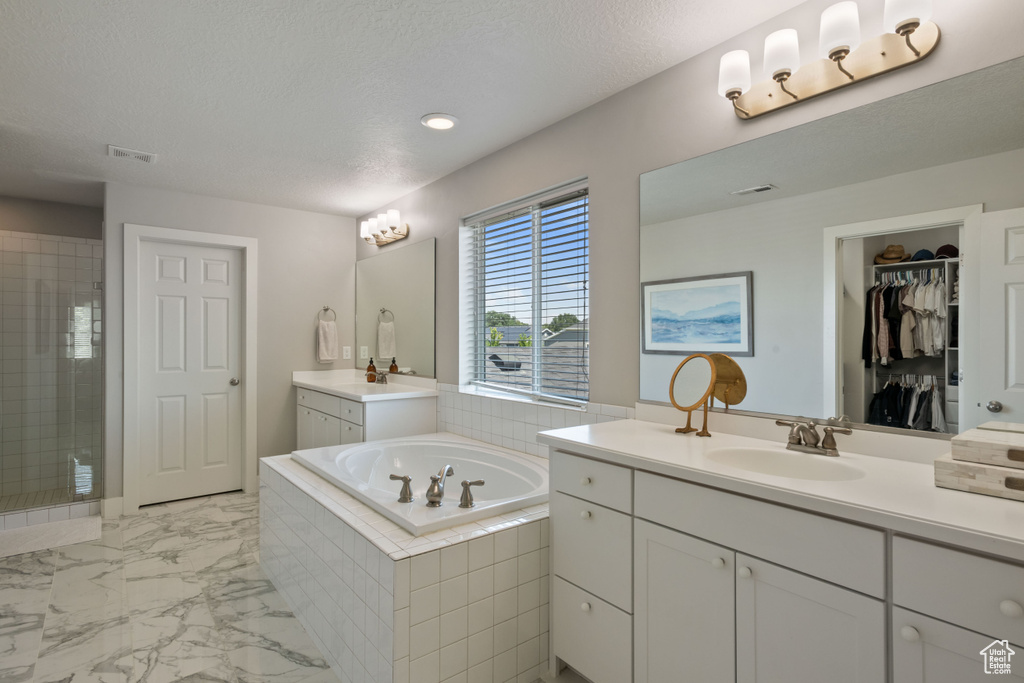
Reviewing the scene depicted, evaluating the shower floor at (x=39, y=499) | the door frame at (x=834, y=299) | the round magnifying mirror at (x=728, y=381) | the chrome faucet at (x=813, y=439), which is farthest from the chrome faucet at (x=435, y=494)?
the shower floor at (x=39, y=499)

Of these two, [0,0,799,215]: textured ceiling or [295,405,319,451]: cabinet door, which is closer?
[0,0,799,215]: textured ceiling

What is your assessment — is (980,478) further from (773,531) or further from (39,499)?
(39,499)

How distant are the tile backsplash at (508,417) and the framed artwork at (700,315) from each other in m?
0.37

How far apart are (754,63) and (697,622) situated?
179 centimetres

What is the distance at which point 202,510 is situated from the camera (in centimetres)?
362

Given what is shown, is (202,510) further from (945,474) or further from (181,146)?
(945,474)

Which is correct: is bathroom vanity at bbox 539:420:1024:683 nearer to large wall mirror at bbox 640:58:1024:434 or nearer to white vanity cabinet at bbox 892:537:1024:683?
white vanity cabinet at bbox 892:537:1024:683

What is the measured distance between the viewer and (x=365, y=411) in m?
3.16

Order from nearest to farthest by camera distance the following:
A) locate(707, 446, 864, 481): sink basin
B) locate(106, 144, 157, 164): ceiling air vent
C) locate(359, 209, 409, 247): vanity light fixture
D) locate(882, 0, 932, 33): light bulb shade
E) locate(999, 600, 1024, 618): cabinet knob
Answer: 1. locate(999, 600, 1024, 618): cabinet knob
2. locate(882, 0, 932, 33): light bulb shade
3. locate(707, 446, 864, 481): sink basin
4. locate(106, 144, 157, 164): ceiling air vent
5. locate(359, 209, 409, 247): vanity light fixture

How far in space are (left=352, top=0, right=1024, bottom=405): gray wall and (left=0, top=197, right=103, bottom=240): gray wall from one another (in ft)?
9.98

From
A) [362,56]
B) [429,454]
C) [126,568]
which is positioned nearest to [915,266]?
[362,56]

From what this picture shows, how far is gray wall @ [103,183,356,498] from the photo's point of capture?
3.52 meters

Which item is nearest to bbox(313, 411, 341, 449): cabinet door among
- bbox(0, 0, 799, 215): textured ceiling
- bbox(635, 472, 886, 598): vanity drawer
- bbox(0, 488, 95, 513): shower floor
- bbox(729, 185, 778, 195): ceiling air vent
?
bbox(0, 488, 95, 513): shower floor

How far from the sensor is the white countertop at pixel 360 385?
3.30 metres
